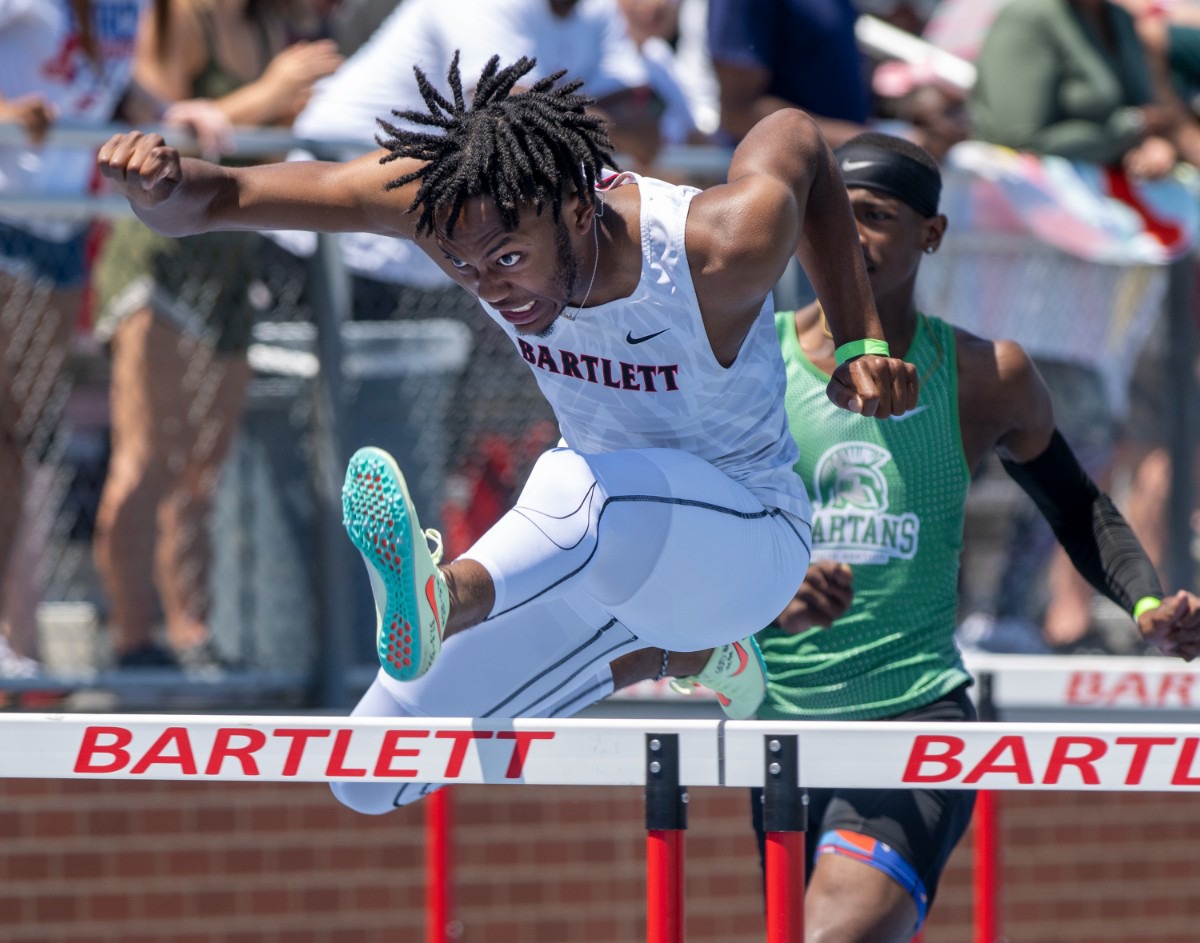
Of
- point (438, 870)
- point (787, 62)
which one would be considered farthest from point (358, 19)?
point (438, 870)

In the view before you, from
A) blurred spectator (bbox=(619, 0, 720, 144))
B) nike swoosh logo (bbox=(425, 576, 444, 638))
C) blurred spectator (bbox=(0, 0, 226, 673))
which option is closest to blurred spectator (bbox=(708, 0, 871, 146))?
blurred spectator (bbox=(619, 0, 720, 144))

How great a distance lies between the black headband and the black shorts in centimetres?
102

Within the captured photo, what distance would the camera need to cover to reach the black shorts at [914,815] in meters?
3.53

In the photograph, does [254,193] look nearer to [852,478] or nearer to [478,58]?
[852,478]

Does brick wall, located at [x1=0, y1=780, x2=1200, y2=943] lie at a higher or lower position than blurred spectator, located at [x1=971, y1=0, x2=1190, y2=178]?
lower

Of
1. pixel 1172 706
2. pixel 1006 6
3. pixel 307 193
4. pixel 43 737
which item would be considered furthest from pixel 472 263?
pixel 1006 6

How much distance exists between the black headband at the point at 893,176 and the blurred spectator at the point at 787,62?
149cm

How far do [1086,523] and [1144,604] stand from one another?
0.24 metres

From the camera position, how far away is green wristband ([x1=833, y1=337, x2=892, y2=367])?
3.06 metres

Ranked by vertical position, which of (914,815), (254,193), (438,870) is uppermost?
(254,193)

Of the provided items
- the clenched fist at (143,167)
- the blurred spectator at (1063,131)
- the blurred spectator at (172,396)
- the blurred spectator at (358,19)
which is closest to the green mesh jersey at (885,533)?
the clenched fist at (143,167)

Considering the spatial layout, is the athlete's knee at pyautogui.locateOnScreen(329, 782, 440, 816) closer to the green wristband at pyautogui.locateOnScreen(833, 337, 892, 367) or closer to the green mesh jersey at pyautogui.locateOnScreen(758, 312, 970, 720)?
the green mesh jersey at pyautogui.locateOnScreen(758, 312, 970, 720)

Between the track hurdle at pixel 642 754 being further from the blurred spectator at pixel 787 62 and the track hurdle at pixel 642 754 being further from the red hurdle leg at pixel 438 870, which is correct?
the blurred spectator at pixel 787 62

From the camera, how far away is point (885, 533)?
369 centimetres
